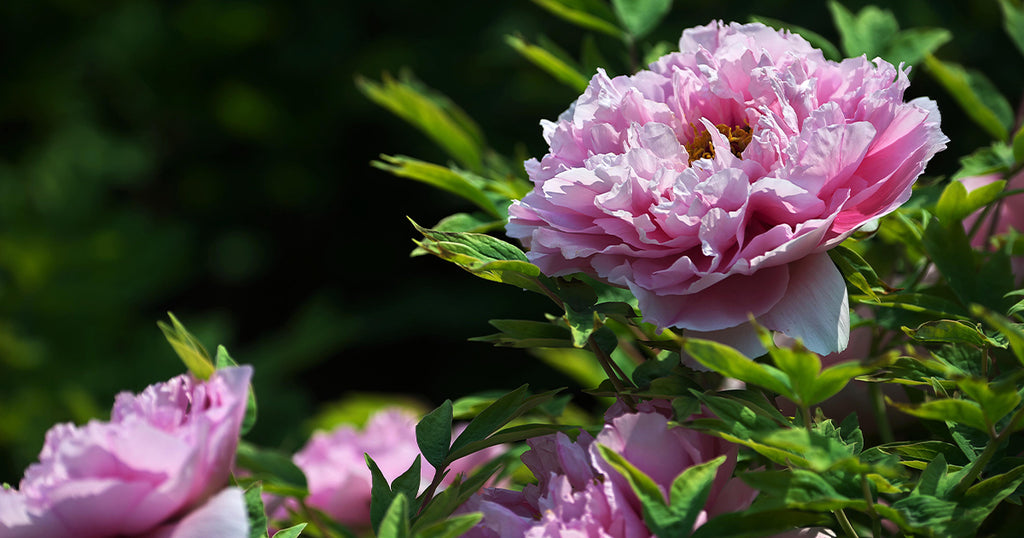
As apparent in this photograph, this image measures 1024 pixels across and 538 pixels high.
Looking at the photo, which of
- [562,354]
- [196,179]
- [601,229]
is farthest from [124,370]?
[601,229]

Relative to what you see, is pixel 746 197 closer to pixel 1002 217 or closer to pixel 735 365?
pixel 735 365

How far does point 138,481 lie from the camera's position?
302 mm

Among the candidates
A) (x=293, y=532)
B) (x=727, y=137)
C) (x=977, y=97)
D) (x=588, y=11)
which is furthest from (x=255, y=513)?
(x=977, y=97)

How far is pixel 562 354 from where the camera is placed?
66cm

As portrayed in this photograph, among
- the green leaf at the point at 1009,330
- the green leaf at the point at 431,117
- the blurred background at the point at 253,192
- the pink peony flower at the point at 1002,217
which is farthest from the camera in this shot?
the blurred background at the point at 253,192

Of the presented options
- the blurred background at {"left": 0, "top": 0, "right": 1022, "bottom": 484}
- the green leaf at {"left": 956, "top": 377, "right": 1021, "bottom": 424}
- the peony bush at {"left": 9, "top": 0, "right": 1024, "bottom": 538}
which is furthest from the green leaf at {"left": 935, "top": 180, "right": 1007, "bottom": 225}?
the blurred background at {"left": 0, "top": 0, "right": 1022, "bottom": 484}

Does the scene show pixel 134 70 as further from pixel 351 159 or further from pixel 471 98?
pixel 471 98

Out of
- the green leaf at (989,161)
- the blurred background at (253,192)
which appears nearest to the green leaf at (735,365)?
the green leaf at (989,161)

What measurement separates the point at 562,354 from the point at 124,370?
117 centimetres

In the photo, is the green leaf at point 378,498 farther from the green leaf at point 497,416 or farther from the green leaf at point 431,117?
the green leaf at point 431,117

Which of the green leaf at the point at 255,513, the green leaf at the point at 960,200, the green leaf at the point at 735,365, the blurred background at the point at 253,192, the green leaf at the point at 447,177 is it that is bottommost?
the green leaf at the point at 960,200

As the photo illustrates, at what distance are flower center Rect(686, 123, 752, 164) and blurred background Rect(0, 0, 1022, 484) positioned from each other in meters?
1.15

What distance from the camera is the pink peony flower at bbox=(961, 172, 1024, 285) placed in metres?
0.47

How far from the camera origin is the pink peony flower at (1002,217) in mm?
466
